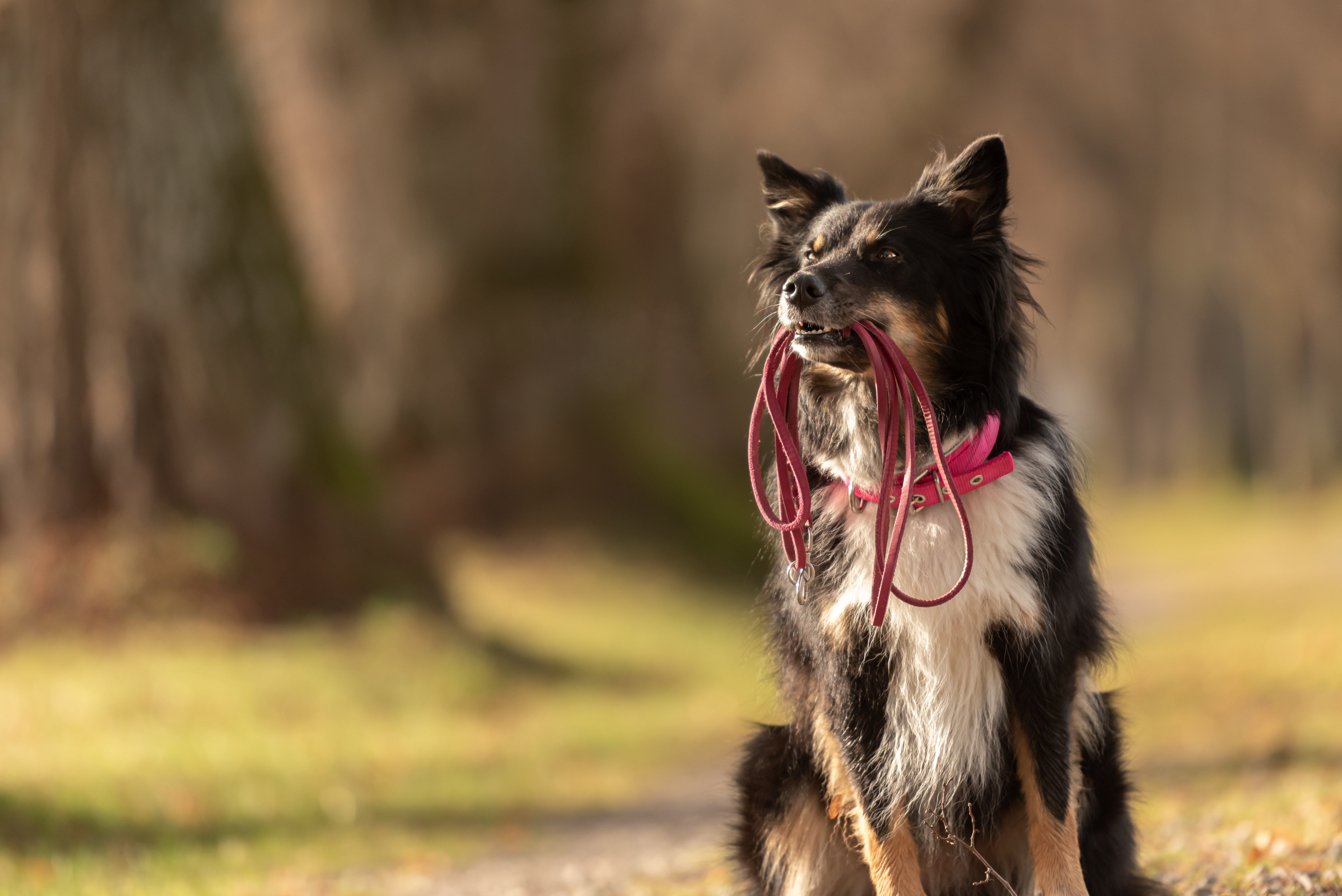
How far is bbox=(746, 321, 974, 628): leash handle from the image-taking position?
11.5ft

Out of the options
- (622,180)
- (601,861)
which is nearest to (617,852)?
(601,861)

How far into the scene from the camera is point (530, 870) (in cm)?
612

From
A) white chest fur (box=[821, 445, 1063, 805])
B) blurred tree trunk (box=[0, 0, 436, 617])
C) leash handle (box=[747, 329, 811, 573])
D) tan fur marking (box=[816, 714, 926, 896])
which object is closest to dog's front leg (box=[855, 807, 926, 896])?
tan fur marking (box=[816, 714, 926, 896])

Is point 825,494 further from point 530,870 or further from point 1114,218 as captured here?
point 1114,218

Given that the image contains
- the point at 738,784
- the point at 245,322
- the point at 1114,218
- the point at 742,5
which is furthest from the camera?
the point at 1114,218

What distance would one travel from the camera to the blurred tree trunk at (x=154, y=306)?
866 centimetres

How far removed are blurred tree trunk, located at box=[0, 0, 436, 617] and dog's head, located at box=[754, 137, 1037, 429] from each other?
664 centimetres

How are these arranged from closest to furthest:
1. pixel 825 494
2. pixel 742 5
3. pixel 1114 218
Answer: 1. pixel 825 494
2. pixel 742 5
3. pixel 1114 218

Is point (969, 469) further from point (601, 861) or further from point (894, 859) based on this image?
point (601, 861)

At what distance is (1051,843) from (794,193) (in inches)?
89.1

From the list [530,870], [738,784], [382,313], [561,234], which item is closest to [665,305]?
[561,234]

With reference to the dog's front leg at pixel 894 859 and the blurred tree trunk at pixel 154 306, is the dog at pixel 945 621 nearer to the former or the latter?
the dog's front leg at pixel 894 859

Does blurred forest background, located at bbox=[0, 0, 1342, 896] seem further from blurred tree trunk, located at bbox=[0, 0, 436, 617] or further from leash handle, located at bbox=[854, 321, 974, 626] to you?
leash handle, located at bbox=[854, 321, 974, 626]

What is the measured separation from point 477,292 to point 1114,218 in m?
10.7
